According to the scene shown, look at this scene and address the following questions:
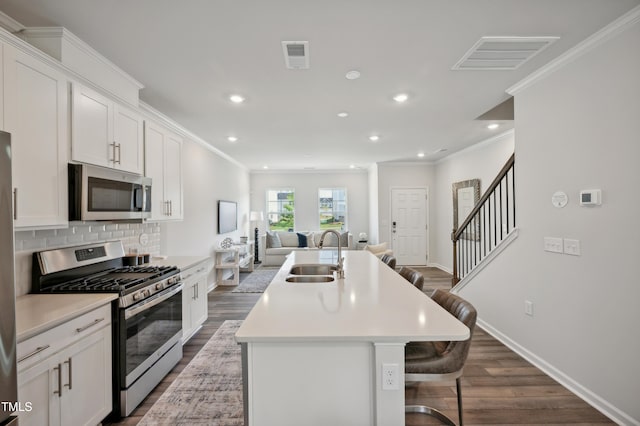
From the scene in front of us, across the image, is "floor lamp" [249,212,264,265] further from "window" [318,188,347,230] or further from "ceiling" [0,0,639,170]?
"ceiling" [0,0,639,170]

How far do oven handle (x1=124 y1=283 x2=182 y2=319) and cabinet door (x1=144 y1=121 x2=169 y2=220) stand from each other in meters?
0.81

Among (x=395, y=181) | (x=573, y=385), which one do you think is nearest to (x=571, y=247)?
(x=573, y=385)

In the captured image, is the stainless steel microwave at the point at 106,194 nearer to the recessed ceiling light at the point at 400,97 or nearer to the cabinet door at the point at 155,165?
the cabinet door at the point at 155,165

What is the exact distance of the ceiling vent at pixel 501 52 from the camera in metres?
2.11

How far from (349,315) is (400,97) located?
251 cm

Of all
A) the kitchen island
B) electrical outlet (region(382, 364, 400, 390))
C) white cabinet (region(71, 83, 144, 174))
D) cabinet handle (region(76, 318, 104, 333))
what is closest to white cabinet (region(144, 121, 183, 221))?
white cabinet (region(71, 83, 144, 174))

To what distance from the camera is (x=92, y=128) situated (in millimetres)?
2123

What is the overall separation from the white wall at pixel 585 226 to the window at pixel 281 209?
6.60m

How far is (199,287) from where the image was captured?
3406 millimetres

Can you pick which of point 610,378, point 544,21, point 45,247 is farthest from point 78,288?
point 610,378

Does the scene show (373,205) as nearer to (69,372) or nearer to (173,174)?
(173,174)

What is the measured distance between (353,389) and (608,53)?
278 centimetres

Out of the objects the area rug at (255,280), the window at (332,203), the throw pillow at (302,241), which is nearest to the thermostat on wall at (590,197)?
the area rug at (255,280)

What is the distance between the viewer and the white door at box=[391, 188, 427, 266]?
24.7 ft
